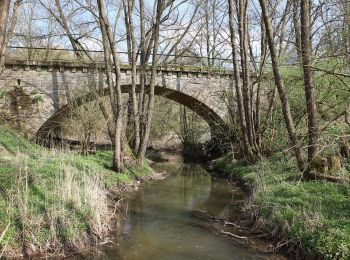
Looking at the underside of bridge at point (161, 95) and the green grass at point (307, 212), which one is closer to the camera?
the green grass at point (307, 212)

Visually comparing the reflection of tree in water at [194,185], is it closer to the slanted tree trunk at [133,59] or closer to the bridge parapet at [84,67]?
the slanted tree trunk at [133,59]

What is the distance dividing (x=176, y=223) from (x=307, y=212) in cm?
264

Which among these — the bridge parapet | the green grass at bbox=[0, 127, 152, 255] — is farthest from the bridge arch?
the green grass at bbox=[0, 127, 152, 255]

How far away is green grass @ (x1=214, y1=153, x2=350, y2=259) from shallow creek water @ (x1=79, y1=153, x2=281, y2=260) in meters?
0.64

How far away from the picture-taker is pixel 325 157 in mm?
9766

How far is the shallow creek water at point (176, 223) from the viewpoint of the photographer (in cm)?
661

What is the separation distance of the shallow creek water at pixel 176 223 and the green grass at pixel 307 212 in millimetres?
636

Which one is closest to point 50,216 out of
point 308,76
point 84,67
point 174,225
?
point 174,225

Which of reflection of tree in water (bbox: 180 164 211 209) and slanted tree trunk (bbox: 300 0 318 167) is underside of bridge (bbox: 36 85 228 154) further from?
slanted tree trunk (bbox: 300 0 318 167)

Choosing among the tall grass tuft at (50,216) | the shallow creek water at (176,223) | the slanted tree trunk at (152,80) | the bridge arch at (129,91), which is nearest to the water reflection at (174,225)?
Answer: the shallow creek water at (176,223)

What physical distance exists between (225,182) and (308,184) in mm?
5186

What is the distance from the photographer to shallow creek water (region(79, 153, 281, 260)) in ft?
21.7

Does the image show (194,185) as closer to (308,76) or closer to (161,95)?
(308,76)

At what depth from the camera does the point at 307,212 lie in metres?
6.94
